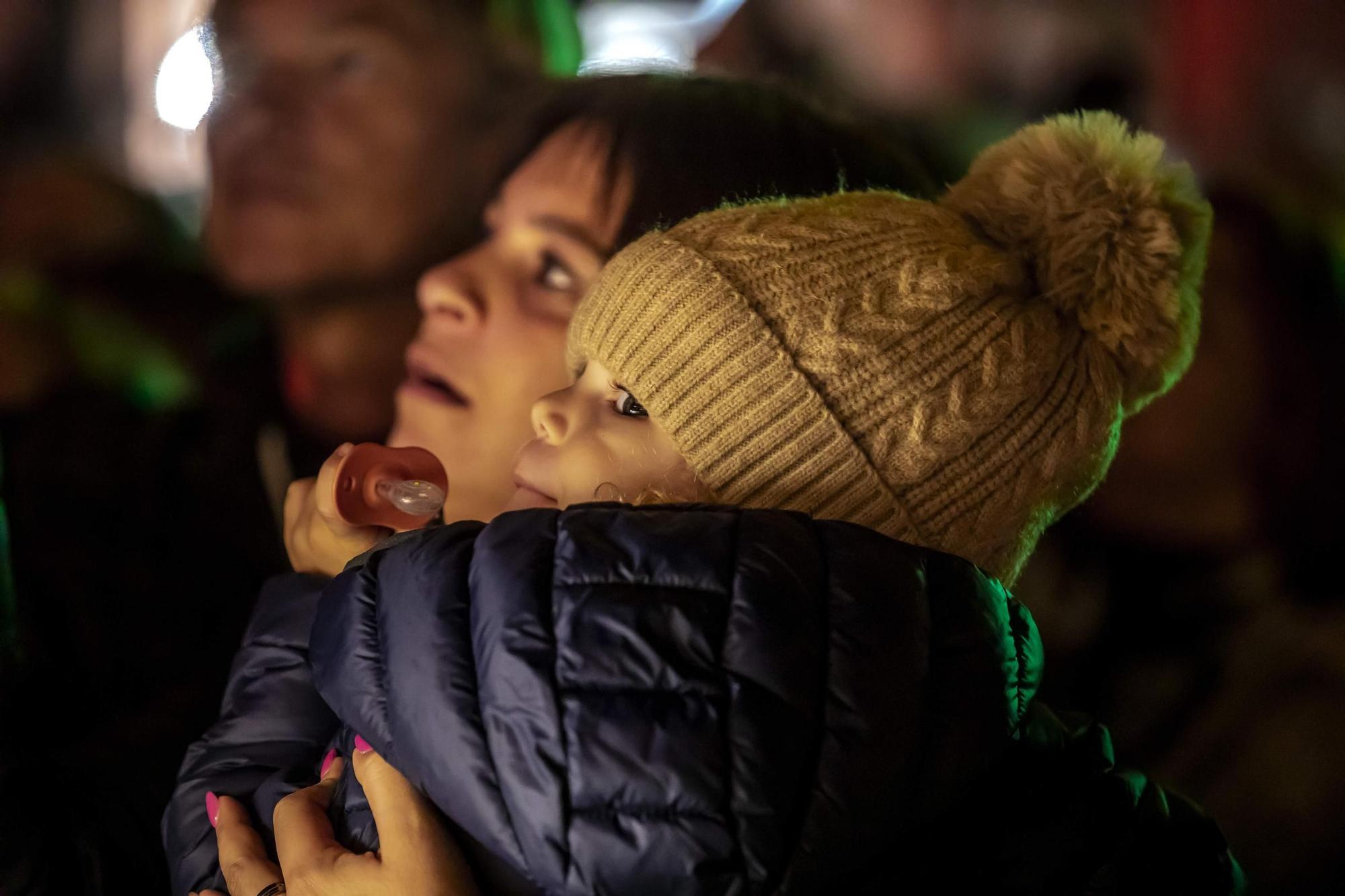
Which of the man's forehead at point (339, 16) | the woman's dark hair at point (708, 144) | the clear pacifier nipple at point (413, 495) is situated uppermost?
the man's forehead at point (339, 16)

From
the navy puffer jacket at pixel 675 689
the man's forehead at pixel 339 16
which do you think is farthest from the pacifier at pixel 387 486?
the man's forehead at pixel 339 16

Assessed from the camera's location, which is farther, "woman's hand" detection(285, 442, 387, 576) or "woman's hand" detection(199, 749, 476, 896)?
"woman's hand" detection(285, 442, 387, 576)

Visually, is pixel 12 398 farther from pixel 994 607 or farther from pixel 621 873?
pixel 994 607

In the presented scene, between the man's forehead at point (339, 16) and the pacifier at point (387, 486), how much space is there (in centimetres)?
71

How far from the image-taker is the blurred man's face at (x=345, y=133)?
1360 millimetres

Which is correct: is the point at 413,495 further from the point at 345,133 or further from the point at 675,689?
the point at 345,133

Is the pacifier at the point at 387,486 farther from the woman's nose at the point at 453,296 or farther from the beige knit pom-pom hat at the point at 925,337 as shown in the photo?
the woman's nose at the point at 453,296

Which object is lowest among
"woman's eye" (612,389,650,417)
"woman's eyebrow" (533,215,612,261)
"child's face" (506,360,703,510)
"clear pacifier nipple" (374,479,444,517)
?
"clear pacifier nipple" (374,479,444,517)

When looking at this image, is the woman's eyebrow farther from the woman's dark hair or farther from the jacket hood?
the jacket hood

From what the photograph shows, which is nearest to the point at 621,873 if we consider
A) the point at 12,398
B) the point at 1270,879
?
the point at 1270,879

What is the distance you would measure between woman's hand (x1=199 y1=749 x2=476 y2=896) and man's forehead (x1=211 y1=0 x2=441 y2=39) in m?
0.97

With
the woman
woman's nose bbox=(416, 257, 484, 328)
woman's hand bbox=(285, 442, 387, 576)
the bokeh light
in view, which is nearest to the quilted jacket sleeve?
woman's hand bbox=(285, 442, 387, 576)

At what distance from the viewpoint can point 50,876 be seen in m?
0.92

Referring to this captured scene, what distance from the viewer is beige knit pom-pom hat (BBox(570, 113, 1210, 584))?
0.85 m
